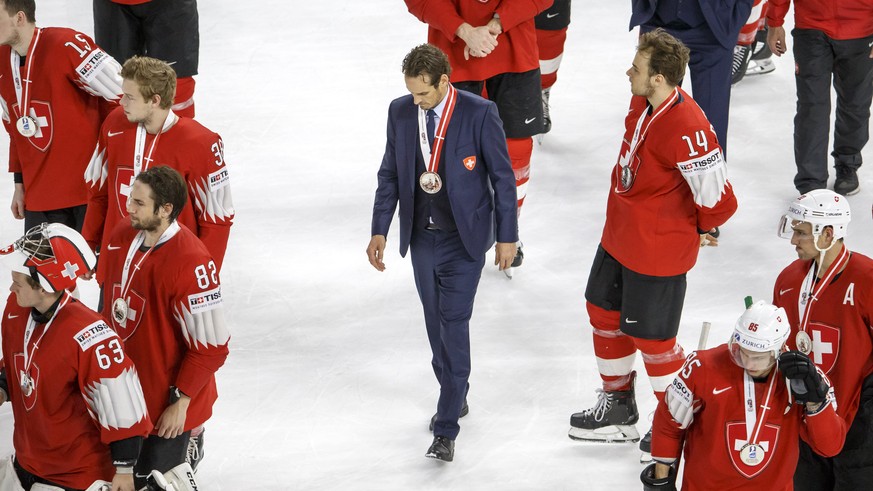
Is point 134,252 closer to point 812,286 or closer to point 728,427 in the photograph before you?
point 728,427

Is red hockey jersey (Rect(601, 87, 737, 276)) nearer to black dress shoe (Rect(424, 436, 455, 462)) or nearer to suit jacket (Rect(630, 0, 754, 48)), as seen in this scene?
black dress shoe (Rect(424, 436, 455, 462))

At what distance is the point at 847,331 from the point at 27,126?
3.00 metres

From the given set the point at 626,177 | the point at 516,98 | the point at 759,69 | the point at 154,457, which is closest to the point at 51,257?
the point at 154,457

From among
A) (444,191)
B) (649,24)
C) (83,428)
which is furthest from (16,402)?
(649,24)

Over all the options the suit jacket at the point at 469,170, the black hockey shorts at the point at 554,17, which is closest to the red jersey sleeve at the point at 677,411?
the suit jacket at the point at 469,170

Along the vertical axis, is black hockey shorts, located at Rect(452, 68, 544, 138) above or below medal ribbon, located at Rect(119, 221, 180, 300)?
below

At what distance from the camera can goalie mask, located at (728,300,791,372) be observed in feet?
11.7

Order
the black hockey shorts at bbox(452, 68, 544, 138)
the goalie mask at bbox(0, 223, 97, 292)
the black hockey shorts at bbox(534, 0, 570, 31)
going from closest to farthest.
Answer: the goalie mask at bbox(0, 223, 97, 292) → the black hockey shorts at bbox(452, 68, 544, 138) → the black hockey shorts at bbox(534, 0, 570, 31)

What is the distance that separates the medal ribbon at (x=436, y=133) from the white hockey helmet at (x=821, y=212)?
1.25 m

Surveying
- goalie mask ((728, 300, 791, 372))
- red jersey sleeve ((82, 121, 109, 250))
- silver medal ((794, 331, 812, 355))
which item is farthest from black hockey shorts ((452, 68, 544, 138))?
goalie mask ((728, 300, 791, 372))

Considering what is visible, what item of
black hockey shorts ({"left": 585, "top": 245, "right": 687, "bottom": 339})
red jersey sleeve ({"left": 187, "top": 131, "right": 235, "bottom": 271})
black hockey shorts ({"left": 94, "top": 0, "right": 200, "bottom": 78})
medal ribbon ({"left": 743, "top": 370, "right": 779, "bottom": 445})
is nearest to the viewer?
medal ribbon ({"left": 743, "top": 370, "right": 779, "bottom": 445})

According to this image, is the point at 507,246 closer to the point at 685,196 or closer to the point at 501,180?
the point at 501,180

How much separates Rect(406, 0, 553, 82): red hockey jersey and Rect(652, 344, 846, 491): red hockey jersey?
233cm

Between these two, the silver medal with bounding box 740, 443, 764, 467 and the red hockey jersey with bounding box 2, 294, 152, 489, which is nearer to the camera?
the red hockey jersey with bounding box 2, 294, 152, 489
